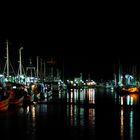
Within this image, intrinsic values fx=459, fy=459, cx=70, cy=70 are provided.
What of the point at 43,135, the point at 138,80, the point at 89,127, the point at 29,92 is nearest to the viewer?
the point at 43,135

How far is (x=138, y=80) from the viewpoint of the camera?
139750mm

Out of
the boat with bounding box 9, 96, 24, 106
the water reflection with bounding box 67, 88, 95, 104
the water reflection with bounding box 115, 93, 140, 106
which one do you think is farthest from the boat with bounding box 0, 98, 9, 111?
the water reflection with bounding box 67, 88, 95, 104

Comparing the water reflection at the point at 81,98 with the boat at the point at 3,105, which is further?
the water reflection at the point at 81,98

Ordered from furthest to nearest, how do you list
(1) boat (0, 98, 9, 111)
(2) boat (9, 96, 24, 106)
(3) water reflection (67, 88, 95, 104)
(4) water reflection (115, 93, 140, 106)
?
(3) water reflection (67, 88, 95, 104), (4) water reflection (115, 93, 140, 106), (2) boat (9, 96, 24, 106), (1) boat (0, 98, 9, 111)

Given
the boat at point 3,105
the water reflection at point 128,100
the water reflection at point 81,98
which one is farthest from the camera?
the water reflection at point 81,98

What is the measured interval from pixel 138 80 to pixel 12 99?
3859 inches

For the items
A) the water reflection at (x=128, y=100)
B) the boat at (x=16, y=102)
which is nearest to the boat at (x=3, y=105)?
the boat at (x=16, y=102)

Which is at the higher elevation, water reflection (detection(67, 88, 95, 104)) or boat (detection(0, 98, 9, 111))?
boat (detection(0, 98, 9, 111))

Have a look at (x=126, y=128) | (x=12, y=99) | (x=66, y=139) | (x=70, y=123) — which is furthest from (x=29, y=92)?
(x=66, y=139)

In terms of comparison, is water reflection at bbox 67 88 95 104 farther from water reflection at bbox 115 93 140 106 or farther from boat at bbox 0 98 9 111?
boat at bbox 0 98 9 111

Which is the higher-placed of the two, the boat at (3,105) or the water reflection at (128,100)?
the boat at (3,105)

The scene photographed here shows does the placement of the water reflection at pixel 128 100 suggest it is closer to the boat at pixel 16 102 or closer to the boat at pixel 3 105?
the boat at pixel 16 102

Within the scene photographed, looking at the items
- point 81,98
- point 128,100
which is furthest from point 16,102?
point 81,98

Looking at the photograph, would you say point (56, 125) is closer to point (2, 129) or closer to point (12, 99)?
point (2, 129)
